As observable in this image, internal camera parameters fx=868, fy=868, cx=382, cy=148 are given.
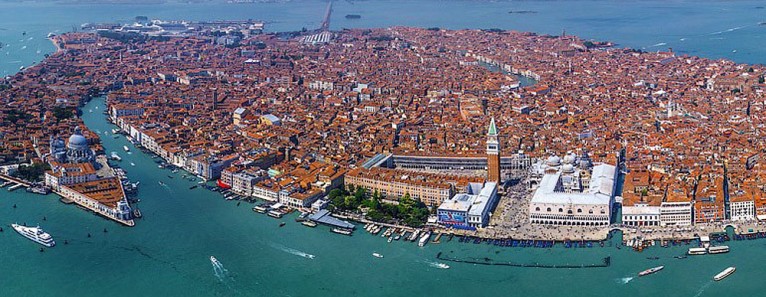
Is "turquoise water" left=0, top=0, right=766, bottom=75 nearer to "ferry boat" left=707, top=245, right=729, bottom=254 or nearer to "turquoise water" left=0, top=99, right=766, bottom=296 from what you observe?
"turquoise water" left=0, top=99, right=766, bottom=296

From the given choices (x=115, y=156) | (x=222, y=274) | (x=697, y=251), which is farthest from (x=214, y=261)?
(x=697, y=251)

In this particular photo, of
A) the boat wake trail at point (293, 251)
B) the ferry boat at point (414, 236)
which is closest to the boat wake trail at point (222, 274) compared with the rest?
the boat wake trail at point (293, 251)

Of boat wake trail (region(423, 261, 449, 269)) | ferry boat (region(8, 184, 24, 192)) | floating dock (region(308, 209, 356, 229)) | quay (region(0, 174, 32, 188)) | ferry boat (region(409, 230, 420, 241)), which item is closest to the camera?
boat wake trail (region(423, 261, 449, 269))

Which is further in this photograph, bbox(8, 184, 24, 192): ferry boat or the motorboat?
bbox(8, 184, 24, 192): ferry boat

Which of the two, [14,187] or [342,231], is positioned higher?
[14,187]

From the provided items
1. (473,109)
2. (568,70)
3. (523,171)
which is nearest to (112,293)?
(523,171)

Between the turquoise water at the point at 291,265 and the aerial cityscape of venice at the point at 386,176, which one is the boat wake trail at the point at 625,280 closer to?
the turquoise water at the point at 291,265

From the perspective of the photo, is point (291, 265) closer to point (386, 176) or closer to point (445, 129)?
point (386, 176)

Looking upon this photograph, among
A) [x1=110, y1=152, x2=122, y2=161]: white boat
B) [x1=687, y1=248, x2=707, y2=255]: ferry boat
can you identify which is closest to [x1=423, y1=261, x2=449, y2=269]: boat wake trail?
[x1=687, y1=248, x2=707, y2=255]: ferry boat
